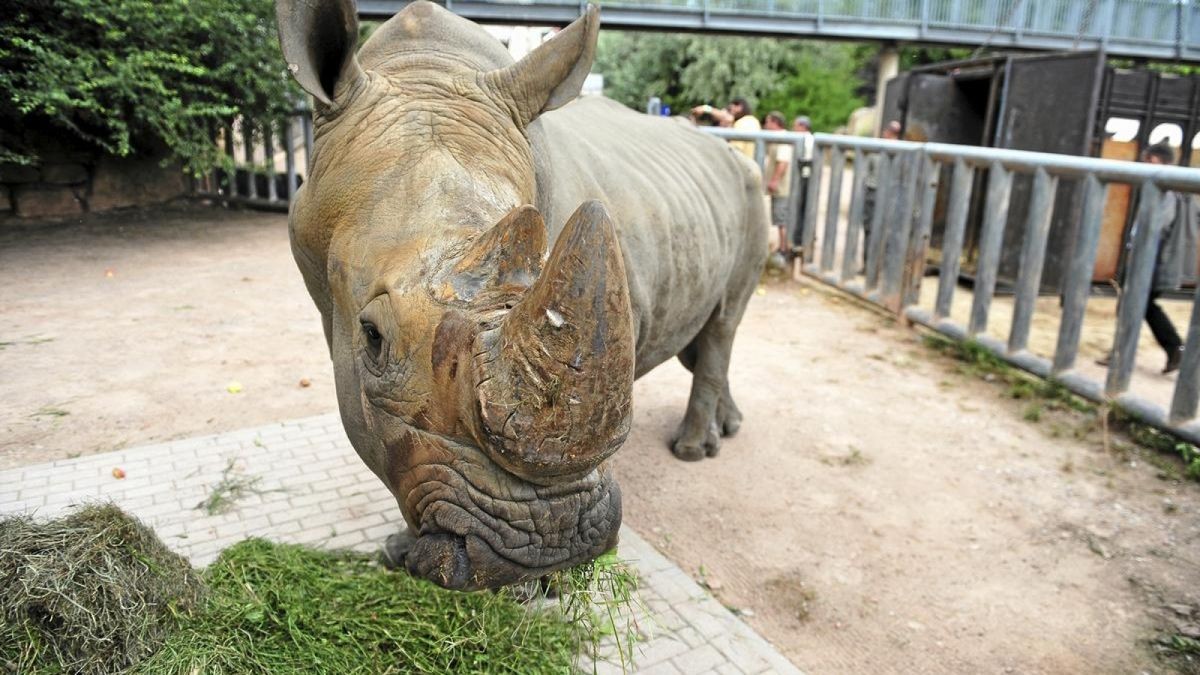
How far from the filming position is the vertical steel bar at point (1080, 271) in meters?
6.83

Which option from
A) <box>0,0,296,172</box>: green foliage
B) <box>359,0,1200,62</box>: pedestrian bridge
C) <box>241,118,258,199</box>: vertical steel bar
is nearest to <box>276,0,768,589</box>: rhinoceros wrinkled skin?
<box>0,0,296,172</box>: green foliage

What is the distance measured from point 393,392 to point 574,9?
1806 centimetres

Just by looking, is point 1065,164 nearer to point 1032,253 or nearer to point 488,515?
point 1032,253

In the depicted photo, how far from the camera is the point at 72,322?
25.1 feet

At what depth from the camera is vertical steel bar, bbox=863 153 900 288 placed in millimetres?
9539

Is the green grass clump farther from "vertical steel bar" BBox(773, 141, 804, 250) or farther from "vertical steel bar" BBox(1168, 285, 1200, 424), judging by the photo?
"vertical steel bar" BBox(773, 141, 804, 250)

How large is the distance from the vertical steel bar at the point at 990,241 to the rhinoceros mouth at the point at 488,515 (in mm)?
6690

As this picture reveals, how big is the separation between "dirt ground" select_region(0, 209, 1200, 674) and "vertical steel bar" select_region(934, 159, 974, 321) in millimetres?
537

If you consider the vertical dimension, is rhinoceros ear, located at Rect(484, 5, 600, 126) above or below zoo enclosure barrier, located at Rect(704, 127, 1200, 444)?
above

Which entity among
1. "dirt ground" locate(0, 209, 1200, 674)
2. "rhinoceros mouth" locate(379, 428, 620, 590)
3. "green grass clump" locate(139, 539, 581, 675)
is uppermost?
"rhinoceros mouth" locate(379, 428, 620, 590)

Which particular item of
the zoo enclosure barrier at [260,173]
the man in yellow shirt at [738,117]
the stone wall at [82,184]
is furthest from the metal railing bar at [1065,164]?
the stone wall at [82,184]

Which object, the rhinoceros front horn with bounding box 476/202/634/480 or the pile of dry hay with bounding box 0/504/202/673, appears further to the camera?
the pile of dry hay with bounding box 0/504/202/673

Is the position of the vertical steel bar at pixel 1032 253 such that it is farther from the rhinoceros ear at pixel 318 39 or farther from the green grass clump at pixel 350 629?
the rhinoceros ear at pixel 318 39

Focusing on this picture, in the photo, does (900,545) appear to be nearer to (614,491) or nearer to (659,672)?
(659,672)
